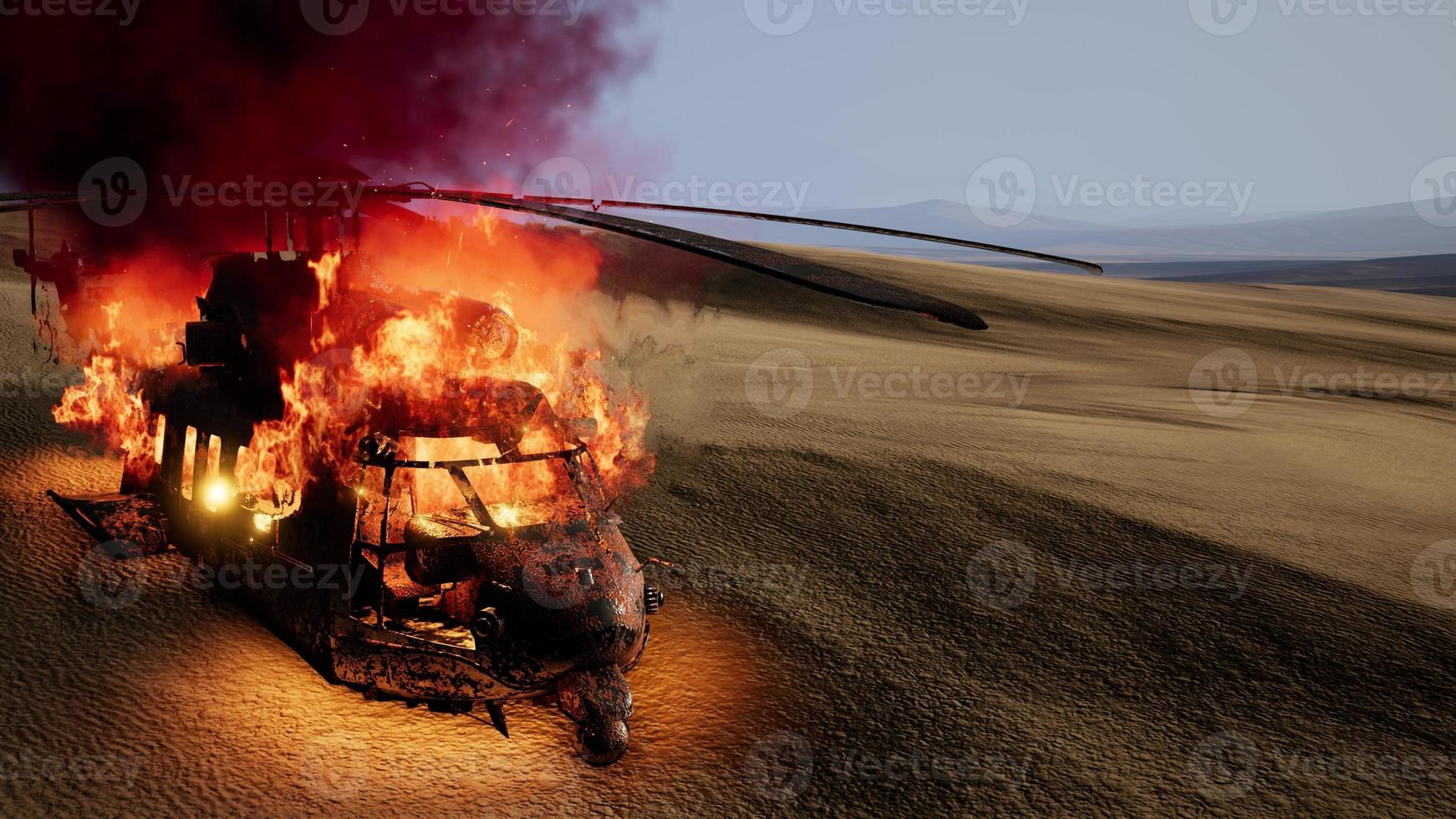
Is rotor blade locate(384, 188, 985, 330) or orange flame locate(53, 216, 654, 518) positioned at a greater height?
rotor blade locate(384, 188, 985, 330)

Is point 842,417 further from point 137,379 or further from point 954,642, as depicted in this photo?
point 137,379

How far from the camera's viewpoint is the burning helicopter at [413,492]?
6848 millimetres

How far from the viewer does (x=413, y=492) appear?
28.9ft

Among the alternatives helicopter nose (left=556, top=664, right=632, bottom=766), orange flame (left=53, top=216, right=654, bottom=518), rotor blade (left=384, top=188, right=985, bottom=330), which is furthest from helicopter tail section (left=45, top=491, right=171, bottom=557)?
rotor blade (left=384, top=188, right=985, bottom=330)

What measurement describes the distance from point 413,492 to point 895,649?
4.85m

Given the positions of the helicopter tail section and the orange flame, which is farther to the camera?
the helicopter tail section

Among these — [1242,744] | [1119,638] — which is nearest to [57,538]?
[1119,638]

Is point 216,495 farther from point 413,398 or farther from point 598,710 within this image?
point 598,710

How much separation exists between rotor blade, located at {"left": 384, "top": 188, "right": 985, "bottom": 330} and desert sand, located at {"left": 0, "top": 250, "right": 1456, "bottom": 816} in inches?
158

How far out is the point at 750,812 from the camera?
265 inches

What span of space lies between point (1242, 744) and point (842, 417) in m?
10.8

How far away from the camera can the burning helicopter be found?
6848 mm

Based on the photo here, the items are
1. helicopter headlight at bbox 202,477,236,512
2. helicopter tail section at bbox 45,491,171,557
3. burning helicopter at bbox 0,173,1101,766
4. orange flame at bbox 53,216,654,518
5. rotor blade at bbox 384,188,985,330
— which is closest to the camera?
rotor blade at bbox 384,188,985,330

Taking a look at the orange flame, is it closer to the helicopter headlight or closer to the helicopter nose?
the helicopter headlight
